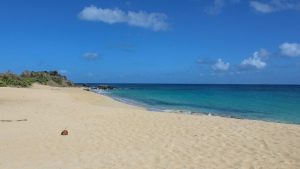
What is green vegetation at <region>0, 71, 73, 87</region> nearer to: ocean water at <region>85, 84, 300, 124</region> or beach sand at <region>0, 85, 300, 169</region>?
ocean water at <region>85, 84, 300, 124</region>

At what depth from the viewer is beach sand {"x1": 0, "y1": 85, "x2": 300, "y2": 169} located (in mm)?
9688

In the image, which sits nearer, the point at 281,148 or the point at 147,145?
the point at 281,148

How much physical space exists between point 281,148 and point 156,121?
270 inches

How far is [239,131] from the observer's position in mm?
14023

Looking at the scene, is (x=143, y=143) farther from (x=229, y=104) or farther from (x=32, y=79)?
(x=32, y=79)

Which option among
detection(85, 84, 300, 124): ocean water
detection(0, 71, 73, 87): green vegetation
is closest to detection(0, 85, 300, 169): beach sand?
detection(85, 84, 300, 124): ocean water

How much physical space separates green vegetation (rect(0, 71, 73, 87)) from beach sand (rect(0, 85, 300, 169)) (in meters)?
36.0

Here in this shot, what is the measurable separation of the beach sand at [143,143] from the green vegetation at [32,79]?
118 feet

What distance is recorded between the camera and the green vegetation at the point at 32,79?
52.2 meters

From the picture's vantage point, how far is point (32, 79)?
2579 inches

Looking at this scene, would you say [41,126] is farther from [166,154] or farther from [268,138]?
[268,138]

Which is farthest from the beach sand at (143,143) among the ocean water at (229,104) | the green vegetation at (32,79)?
the green vegetation at (32,79)

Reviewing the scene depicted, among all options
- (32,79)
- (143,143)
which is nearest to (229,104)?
(143,143)

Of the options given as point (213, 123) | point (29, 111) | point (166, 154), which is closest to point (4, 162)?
point (166, 154)
